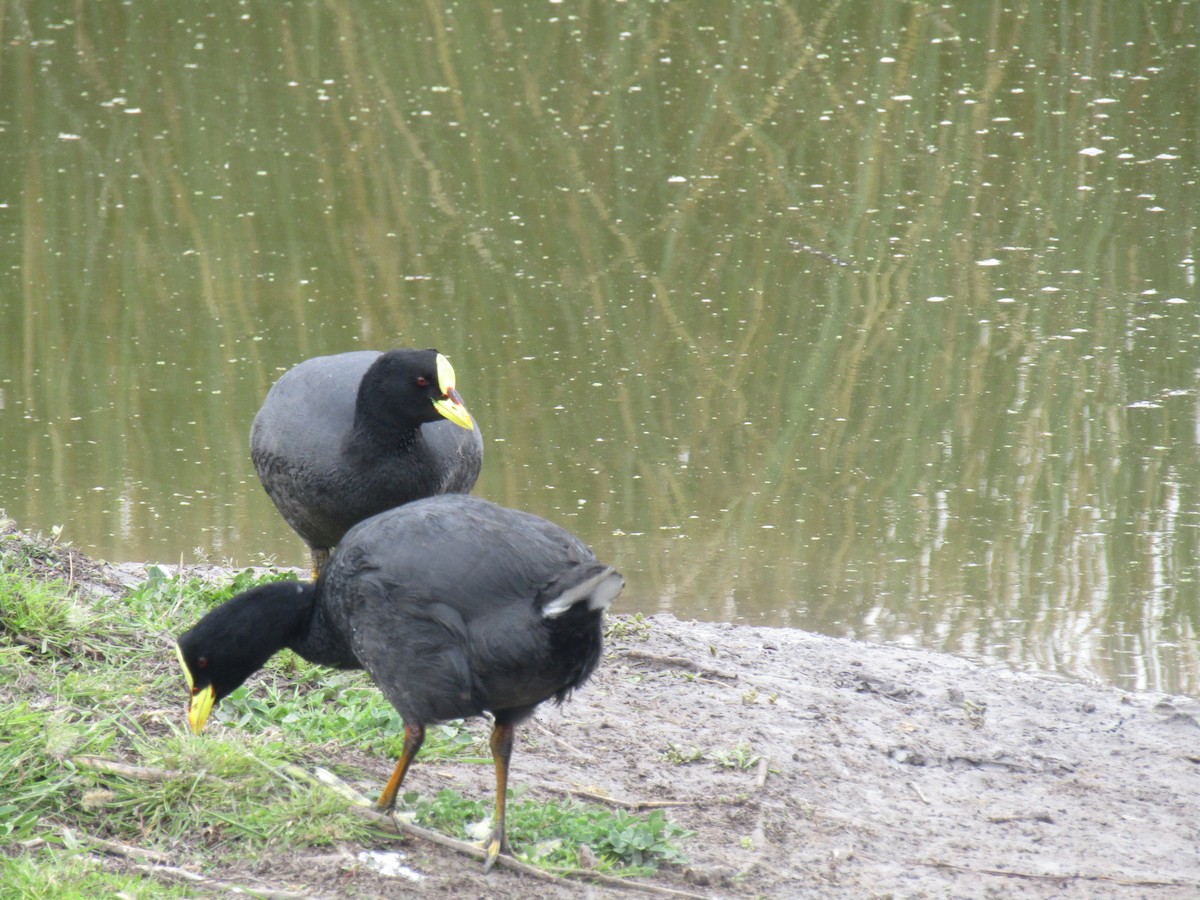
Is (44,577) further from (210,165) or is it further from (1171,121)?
(1171,121)

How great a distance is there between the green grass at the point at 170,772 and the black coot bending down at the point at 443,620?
6.2 inches

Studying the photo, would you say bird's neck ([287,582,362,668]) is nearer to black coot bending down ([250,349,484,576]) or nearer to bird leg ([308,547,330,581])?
black coot bending down ([250,349,484,576])

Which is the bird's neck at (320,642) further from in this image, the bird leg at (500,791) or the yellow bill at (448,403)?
the yellow bill at (448,403)

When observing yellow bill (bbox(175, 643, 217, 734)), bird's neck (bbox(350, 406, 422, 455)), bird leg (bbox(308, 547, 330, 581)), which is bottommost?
bird leg (bbox(308, 547, 330, 581))

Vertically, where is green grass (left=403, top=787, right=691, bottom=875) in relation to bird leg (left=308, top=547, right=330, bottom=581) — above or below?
above

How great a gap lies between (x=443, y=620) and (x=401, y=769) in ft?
1.29

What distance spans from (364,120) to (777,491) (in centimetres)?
519

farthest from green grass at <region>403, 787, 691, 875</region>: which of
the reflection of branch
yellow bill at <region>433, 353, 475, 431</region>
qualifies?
yellow bill at <region>433, 353, 475, 431</region>

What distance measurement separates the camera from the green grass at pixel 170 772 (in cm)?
311

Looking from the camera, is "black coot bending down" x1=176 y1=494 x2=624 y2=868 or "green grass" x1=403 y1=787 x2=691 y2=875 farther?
"green grass" x1=403 y1=787 x2=691 y2=875

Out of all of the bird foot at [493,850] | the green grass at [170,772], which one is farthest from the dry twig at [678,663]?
the bird foot at [493,850]

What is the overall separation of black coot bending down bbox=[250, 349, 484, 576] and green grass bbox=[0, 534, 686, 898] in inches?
26.5

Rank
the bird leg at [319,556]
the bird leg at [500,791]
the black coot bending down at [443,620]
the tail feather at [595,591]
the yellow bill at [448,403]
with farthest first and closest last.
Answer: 1. the bird leg at [319,556]
2. the yellow bill at [448,403]
3. the bird leg at [500,791]
4. the black coot bending down at [443,620]
5. the tail feather at [595,591]

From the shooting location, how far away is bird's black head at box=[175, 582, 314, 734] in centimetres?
338
